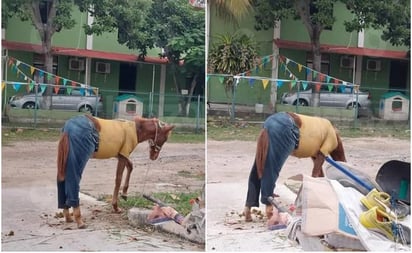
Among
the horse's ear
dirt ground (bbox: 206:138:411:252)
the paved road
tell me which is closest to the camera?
the paved road

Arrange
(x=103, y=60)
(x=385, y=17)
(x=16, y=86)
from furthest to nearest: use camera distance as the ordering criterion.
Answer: (x=385, y=17)
(x=103, y=60)
(x=16, y=86)

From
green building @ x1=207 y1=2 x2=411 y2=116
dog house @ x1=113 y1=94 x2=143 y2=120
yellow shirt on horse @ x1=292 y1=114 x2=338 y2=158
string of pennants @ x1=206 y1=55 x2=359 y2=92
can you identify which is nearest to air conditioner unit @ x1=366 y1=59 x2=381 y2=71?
green building @ x1=207 y1=2 x2=411 y2=116

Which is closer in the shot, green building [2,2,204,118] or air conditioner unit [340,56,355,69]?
green building [2,2,204,118]

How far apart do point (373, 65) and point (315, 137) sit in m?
0.50

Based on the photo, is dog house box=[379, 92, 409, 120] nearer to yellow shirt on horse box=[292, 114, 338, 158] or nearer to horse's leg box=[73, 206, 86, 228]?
yellow shirt on horse box=[292, 114, 338, 158]

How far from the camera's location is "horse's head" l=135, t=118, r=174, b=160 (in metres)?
3.68

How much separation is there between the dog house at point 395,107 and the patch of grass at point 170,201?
43.2 inches

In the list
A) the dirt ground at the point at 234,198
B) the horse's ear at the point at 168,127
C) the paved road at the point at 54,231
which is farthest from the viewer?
the horse's ear at the point at 168,127

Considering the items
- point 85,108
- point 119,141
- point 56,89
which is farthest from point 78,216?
point 56,89

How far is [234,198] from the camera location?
12.0ft

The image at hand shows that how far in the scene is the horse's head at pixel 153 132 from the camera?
3680 mm

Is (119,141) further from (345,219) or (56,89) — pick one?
(345,219)

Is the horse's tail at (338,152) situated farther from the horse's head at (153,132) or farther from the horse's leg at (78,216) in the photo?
the horse's leg at (78,216)

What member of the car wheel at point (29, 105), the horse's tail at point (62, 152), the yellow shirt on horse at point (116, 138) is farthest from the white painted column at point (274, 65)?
the car wheel at point (29, 105)
